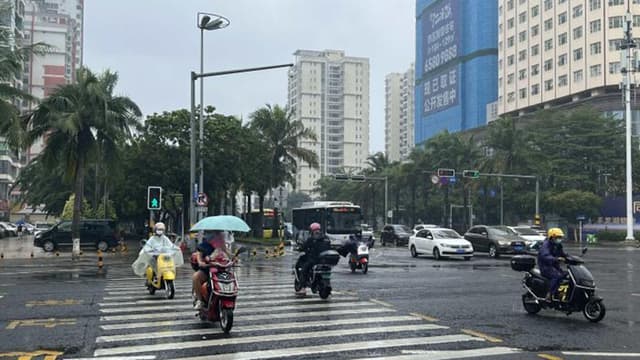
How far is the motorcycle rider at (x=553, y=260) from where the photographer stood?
458 inches

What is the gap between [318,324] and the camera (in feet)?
35.2

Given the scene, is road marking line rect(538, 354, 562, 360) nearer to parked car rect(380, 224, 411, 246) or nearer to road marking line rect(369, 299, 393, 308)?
road marking line rect(369, 299, 393, 308)

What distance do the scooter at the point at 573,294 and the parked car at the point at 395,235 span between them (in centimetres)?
3840

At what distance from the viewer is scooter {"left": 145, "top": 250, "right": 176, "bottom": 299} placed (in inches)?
559

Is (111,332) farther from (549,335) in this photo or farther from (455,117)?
(455,117)

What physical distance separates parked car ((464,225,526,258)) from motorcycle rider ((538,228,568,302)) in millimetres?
21104

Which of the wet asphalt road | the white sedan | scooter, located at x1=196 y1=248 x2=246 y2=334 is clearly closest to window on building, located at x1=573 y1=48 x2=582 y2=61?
the white sedan

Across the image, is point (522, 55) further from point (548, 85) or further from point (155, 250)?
point (155, 250)

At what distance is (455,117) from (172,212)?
264ft

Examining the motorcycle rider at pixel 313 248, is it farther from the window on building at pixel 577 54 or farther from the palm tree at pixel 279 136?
the window on building at pixel 577 54

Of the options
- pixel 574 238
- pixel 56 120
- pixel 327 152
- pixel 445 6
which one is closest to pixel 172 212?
pixel 56 120

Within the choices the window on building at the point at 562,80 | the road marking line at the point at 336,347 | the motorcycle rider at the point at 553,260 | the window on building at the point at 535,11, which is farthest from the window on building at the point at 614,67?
the road marking line at the point at 336,347

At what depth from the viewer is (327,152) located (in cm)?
17938

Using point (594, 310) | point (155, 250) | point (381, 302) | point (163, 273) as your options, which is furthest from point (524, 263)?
point (155, 250)
